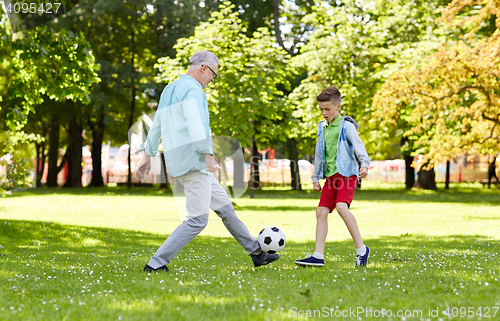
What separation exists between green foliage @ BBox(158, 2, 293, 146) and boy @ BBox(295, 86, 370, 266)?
13.4 metres

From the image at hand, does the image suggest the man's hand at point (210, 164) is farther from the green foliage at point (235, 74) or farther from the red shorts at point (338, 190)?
the green foliage at point (235, 74)

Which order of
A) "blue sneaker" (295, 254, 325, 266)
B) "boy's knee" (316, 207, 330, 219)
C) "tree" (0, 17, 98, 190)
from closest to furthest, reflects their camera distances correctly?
"blue sneaker" (295, 254, 325, 266) → "boy's knee" (316, 207, 330, 219) → "tree" (0, 17, 98, 190)

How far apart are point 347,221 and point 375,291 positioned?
1507 millimetres

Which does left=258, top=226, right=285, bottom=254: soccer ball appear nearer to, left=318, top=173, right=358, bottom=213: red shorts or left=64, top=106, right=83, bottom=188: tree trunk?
left=318, top=173, right=358, bottom=213: red shorts

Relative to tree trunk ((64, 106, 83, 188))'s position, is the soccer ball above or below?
below

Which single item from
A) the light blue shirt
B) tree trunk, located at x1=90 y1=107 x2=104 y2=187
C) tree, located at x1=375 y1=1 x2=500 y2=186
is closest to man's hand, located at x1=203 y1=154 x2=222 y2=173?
the light blue shirt

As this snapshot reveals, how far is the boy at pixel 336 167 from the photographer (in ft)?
19.7

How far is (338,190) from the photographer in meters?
6.11

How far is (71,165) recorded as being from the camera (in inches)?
1511

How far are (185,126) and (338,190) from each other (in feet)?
6.23

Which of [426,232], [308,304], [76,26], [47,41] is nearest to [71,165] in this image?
[76,26]

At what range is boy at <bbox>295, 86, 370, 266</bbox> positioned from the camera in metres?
6.00

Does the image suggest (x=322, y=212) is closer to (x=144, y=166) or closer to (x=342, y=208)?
(x=342, y=208)

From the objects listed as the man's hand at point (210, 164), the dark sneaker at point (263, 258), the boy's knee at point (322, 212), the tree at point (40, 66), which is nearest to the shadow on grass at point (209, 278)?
the dark sneaker at point (263, 258)
